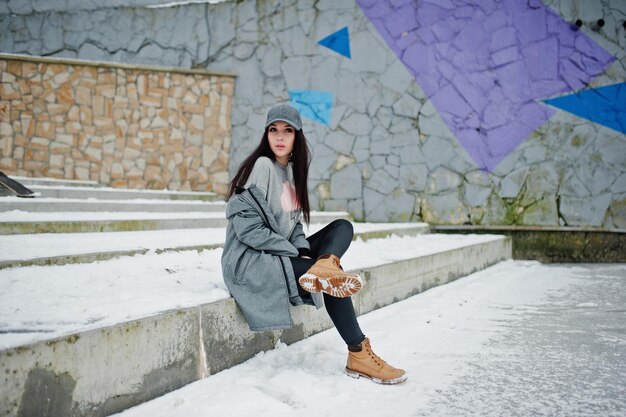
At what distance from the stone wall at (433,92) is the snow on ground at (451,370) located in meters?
2.93

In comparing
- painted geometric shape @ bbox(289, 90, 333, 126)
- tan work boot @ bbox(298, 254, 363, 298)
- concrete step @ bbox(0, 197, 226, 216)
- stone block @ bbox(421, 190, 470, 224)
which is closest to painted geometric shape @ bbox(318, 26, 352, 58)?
painted geometric shape @ bbox(289, 90, 333, 126)

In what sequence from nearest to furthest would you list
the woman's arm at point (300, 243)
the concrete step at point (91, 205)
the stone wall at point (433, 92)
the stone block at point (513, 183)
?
the woman's arm at point (300, 243)
the concrete step at point (91, 205)
the stone wall at point (433, 92)
the stone block at point (513, 183)

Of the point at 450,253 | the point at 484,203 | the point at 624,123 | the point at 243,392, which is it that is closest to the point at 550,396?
the point at 243,392

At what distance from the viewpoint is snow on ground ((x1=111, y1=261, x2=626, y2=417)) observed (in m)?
1.73

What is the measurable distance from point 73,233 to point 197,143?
3619 millimetres

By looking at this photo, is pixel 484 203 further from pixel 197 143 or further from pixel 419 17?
pixel 197 143

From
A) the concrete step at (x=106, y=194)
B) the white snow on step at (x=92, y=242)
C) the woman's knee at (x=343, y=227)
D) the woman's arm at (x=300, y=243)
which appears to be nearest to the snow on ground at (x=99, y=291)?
the white snow on step at (x=92, y=242)

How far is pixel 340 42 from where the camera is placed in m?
6.75

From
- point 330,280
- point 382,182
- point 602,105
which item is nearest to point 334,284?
point 330,280

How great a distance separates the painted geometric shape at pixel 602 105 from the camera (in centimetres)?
603

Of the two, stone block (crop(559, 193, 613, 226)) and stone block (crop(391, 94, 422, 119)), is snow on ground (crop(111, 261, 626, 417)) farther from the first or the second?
stone block (crop(391, 94, 422, 119))

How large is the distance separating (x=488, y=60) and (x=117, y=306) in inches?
237

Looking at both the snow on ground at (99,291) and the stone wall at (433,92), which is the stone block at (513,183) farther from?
the snow on ground at (99,291)

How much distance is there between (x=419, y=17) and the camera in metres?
6.59
